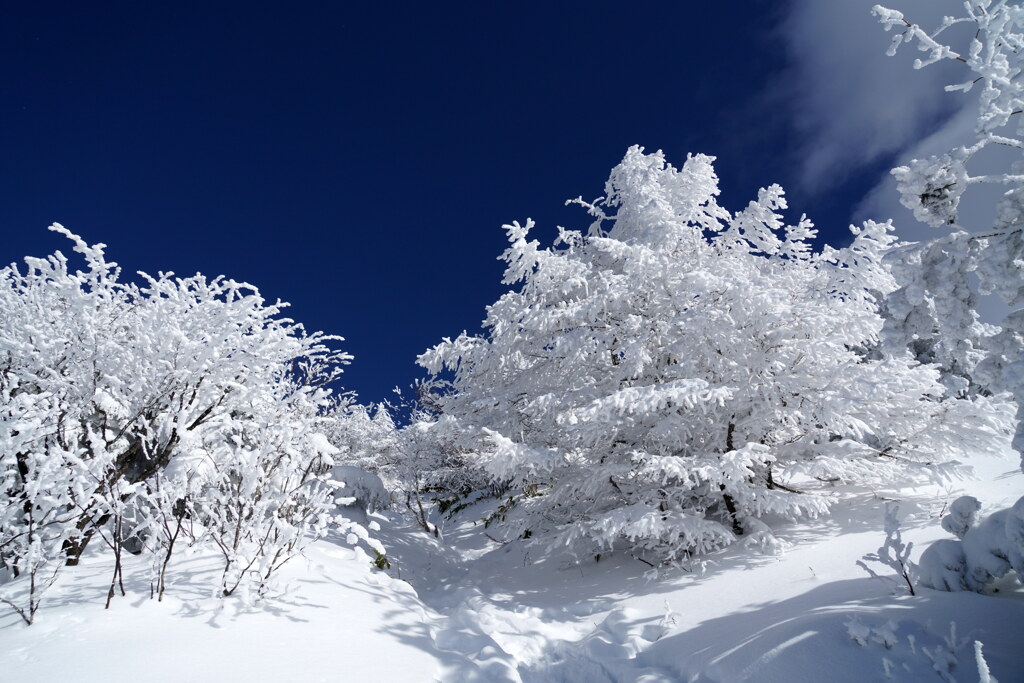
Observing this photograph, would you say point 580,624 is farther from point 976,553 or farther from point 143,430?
point 143,430

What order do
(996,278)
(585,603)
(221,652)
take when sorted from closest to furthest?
(996,278) → (221,652) → (585,603)

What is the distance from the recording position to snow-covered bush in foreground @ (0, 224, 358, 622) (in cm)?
411

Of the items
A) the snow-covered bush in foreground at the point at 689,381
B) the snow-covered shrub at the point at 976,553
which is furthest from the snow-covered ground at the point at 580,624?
the snow-covered bush in foreground at the point at 689,381

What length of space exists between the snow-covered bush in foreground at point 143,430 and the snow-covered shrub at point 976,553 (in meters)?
5.17

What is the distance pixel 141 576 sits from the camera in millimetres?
4652

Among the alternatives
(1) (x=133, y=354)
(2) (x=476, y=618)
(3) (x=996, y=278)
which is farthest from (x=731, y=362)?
(1) (x=133, y=354)

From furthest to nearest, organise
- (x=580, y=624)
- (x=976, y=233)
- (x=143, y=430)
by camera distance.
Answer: (x=143, y=430)
(x=580, y=624)
(x=976, y=233)

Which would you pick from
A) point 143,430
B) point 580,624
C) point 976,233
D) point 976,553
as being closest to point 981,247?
point 976,233

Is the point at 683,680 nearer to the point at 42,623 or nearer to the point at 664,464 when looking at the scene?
the point at 664,464

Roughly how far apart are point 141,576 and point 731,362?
23.6ft

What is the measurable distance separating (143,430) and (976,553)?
8627 mm

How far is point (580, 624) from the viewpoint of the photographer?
5.58m

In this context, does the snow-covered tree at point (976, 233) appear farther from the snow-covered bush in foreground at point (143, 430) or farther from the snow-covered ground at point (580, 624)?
the snow-covered bush in foreground at point (143, 430)

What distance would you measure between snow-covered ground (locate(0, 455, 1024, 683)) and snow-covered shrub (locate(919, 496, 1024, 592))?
0.16 m
